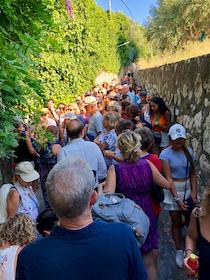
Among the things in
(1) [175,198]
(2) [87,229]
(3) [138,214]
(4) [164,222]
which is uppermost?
(2) [87,229]

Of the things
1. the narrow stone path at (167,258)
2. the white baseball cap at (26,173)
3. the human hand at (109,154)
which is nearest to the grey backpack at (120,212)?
the white baseball cap at (26,173)

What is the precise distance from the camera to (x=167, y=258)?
15.9 feet

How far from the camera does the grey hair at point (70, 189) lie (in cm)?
173

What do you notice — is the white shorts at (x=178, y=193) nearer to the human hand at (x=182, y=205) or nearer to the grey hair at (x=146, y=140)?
the human hand at (x=182, y=205)

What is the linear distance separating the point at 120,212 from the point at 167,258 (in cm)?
217

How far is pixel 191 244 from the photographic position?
2820mm

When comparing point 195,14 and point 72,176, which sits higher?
point 195,14

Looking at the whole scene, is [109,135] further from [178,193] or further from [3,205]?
[3,205]

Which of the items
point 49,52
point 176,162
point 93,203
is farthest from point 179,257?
point 49,52

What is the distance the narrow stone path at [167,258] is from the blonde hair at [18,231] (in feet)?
6.95

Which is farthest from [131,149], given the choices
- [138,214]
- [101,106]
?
[101,106]

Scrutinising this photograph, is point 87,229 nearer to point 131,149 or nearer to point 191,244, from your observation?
point 191,244

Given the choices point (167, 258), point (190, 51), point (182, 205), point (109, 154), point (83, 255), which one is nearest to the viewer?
point (83, 255)

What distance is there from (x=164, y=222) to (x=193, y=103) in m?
2.01
